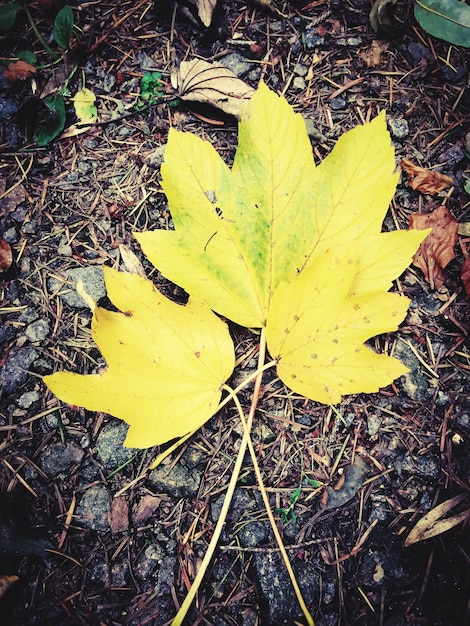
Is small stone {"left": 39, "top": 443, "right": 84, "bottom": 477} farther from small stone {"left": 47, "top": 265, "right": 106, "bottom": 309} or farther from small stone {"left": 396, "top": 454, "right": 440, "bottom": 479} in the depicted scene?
small stone {"left": 396, "top": 454, "right": 440, "bottom": 479}

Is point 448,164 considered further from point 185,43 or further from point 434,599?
point 434,599

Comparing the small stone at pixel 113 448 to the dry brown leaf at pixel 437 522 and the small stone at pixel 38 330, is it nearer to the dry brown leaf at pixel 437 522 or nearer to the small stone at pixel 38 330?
the small stone at pixel 38 330

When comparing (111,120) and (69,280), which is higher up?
(111,120)

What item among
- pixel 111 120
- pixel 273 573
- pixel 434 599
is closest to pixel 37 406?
pixel 273 573

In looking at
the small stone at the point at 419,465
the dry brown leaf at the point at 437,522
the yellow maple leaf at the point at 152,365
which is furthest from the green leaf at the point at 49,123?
the dry brown leaf at the point at 437,522

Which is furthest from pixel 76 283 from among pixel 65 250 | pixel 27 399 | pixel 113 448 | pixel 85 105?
pixel 85 105

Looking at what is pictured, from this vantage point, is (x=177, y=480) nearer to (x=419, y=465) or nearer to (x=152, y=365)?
(x=152, y=365)

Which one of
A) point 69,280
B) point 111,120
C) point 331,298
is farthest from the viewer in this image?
point 111,120
